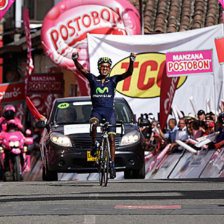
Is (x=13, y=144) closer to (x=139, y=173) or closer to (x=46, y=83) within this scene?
(x=139, y=173)

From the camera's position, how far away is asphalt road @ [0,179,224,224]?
9000 millimetres

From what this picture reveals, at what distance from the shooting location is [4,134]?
2028 cm

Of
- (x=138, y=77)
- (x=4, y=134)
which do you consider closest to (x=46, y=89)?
(x=138, y=77)

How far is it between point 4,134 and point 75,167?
3.81m

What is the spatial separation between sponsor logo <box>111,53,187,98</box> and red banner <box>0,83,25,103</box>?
234 inches

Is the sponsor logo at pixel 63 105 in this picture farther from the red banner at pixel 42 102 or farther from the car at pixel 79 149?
the red banner at pixel 42 102

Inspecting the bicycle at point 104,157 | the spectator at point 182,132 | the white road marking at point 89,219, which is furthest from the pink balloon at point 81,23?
the white road marking at point 89,219

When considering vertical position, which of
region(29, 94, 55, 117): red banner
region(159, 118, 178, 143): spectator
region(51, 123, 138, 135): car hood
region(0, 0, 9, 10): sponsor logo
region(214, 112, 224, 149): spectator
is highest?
region(0, 0, 9, 10): sponsor logo

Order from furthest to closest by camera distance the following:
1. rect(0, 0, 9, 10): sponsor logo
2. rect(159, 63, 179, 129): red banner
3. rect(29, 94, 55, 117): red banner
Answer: rect(29, 94, 55, 117): red banner < rect(0, 0, 9, 10): sponsor logo < rect(159, 63, 179, 129): red banner

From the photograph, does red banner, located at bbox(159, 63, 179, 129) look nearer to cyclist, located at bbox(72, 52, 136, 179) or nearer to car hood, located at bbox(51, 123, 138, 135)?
car hood, located at bbox(51, 123, 138, 135)

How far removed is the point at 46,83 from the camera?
30344mm

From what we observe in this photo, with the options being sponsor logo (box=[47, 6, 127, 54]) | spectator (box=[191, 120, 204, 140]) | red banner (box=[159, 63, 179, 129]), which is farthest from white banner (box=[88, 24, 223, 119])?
spectator (box=[191, 120, 204, 140])

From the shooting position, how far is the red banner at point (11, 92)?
29.1 m

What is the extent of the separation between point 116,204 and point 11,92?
1922cm
